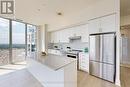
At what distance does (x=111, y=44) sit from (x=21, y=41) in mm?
6424

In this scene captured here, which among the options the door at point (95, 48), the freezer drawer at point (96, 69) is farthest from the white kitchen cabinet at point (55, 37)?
the freezer drawer at point (96, 69)

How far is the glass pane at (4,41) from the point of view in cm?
702

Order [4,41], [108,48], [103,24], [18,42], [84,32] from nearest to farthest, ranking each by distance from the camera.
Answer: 1. [108,48]
2. [103,24]
3. [84,32]
4. [4,41]
5. [18,42]

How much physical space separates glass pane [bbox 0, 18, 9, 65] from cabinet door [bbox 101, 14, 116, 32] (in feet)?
18.1

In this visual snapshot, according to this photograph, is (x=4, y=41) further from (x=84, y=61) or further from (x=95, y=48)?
(x=95, y=48)

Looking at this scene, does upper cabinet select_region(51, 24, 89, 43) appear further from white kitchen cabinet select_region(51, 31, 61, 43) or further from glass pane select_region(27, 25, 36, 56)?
glass pane select_region(27, 25, 36, 56)

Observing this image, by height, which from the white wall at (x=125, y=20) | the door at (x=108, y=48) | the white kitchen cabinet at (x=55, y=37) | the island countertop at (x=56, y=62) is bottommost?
the island countertop at (x=56, y=62)

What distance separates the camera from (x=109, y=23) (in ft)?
A: 14.4

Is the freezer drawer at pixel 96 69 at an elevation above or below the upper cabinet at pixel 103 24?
below

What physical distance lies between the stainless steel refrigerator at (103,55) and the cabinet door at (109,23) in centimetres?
18

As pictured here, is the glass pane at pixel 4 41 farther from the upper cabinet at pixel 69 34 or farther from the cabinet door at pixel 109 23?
the cabinet door at pixel 109 23

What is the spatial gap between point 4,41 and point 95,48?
209 inches

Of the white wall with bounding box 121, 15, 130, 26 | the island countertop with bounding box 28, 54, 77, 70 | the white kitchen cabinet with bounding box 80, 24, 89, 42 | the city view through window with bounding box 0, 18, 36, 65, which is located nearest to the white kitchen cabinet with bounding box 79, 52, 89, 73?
the white kitchen cabinet with bounding box 80, 24, 89, 42

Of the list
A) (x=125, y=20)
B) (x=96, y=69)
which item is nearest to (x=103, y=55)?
(x=96, y=69)
